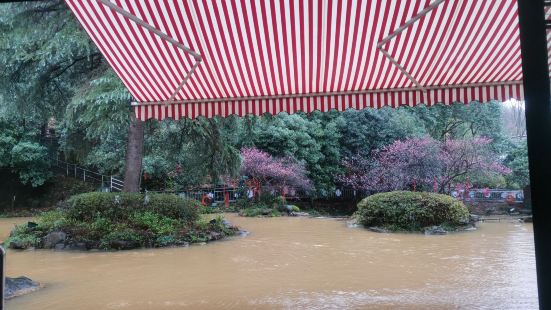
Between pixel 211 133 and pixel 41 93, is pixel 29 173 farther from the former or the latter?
pixel 211 133

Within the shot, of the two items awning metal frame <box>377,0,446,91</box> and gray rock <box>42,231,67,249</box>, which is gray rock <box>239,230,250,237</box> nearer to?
gray rock <box>42,231,67,249</box>

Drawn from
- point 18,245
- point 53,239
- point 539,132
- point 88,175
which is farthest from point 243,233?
point 88,175

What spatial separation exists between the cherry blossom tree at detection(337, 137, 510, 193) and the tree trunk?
11540mm

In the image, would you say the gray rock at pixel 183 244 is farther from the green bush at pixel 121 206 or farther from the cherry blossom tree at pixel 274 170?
the cherry blossom tree at pixel 274 170

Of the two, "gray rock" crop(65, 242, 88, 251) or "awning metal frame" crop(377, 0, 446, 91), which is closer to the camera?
"awning metal frame" crop(377, 0, 446, 91)

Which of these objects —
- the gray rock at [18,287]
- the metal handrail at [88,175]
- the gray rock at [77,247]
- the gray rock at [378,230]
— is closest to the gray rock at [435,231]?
the gray rock at [378,230]

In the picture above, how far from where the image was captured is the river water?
5992 millimetres

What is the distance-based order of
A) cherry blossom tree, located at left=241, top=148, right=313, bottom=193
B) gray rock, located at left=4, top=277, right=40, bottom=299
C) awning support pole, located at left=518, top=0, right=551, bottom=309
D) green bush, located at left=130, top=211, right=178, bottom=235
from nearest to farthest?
1. awning support pole, located at left=518, top=0, right=551, bottom=309
2. gray rock, located at left=4, top=277, right=40, bottom=299
3. green bush, located at left=130, top=211, right=178, bottom=235
4. cherry blossom tree, located at left=241, top=148, right=313, bottom=193

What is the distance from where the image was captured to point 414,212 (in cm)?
1409

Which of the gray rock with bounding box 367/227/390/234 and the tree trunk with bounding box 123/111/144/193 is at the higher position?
the tree trunk with bounding box 123/111/144/193

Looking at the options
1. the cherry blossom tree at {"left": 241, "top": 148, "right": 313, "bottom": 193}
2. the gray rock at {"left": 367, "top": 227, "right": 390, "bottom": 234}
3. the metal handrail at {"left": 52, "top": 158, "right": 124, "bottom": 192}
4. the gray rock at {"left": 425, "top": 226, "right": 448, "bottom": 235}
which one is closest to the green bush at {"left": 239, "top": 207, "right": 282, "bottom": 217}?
the cherry blossom tree at {"left": 241, "top": 148, "right": 313, "bottom": 193}

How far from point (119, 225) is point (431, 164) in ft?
44.2

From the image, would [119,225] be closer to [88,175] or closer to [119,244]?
[119,244]

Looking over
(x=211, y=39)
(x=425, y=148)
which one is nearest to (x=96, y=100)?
(x=211, y=39)
